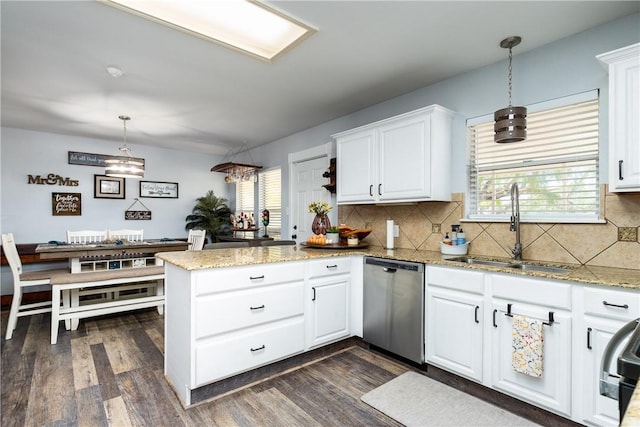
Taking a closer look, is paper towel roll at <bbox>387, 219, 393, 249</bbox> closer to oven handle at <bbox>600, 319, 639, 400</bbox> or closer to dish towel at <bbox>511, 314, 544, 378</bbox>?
dish towel at <bbox>511, 314, 544, 378</bbox>

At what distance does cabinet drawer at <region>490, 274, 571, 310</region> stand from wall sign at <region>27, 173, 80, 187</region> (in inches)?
226

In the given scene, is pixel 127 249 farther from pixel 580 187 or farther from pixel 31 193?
pixel 580 187

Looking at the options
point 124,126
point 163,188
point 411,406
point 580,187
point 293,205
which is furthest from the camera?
point 163,188

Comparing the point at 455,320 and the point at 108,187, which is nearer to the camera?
the point at 455,320

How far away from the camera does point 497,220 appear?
8.82ft

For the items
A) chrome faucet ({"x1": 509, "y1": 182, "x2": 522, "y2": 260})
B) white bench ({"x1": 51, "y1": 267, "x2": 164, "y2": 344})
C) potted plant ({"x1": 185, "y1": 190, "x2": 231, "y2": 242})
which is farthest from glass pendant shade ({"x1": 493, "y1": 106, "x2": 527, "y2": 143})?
potted plant ({"x1": 185, "y1": 190, "x2": 231, "y2": 242})

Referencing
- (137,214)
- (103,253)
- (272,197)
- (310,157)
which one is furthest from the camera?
(137,214)

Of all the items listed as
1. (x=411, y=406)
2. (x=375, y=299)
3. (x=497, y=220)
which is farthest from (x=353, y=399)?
(x=497, y=220)

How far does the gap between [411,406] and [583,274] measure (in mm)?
1293

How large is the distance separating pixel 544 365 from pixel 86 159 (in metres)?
6.12

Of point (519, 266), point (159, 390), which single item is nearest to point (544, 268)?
point (519, 266)

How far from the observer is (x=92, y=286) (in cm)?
342

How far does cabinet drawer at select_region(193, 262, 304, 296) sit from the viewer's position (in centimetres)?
207

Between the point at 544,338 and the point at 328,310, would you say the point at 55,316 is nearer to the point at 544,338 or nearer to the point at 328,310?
the point at 328,310
